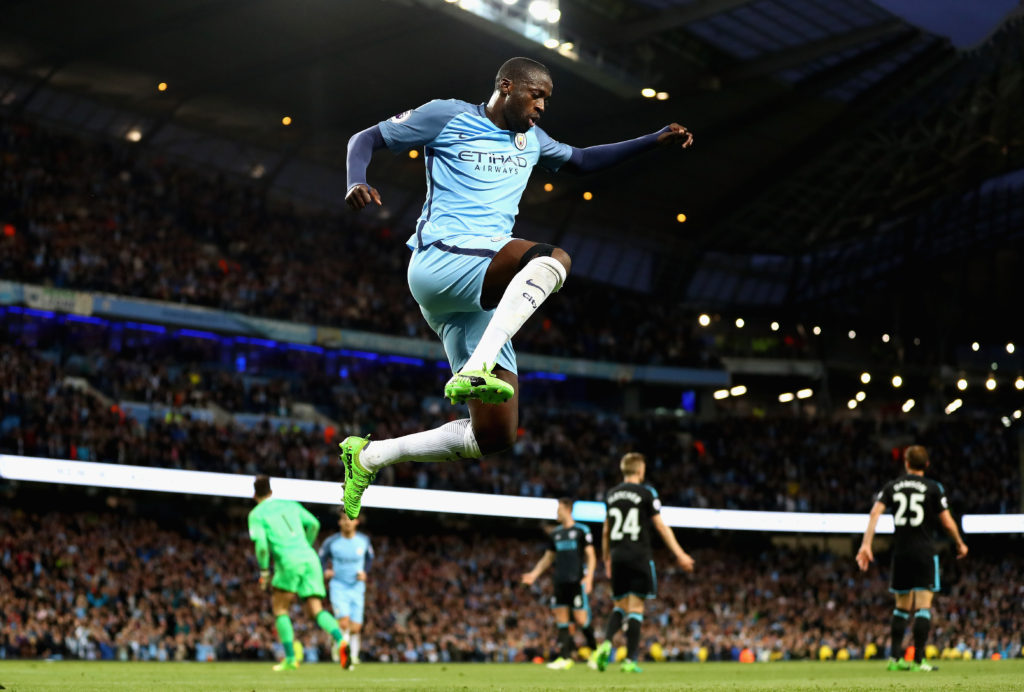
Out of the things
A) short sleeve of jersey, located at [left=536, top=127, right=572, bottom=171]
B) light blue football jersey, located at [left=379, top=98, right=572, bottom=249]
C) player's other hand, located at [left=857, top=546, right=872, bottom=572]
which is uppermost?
short sleeve of jersey, located at [left=536, top=127, right=572, bottom=171]

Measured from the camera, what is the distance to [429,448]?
620cm

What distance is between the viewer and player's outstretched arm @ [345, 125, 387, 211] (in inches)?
210

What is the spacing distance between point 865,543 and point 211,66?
2776cm

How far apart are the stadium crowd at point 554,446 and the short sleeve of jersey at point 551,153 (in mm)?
19535

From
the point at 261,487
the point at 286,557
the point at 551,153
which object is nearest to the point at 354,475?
the point at 551,153

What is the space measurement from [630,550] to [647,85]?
2495 centimetres

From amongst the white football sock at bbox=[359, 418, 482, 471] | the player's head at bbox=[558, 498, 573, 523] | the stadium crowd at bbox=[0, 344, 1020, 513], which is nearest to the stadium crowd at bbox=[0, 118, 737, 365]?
the stadium crowd at bbox=[0, 344, 1020, 513]

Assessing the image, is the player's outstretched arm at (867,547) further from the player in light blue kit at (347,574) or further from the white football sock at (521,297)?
the player in light blue kit at (347,574)

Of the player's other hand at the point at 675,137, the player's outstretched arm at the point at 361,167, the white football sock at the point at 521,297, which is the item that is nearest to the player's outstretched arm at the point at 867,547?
the player's other hand at the point at 675,137

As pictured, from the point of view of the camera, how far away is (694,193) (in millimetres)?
45656

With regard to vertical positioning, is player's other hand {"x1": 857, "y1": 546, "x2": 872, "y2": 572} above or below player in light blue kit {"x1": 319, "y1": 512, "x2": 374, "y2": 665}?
above

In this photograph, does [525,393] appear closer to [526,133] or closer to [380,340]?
[380,340]

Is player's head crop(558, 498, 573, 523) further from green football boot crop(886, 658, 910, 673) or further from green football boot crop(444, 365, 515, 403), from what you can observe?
green football boot crop(444, 365, 515, 403)

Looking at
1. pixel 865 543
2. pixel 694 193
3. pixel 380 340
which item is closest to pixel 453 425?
pixel 865 543
